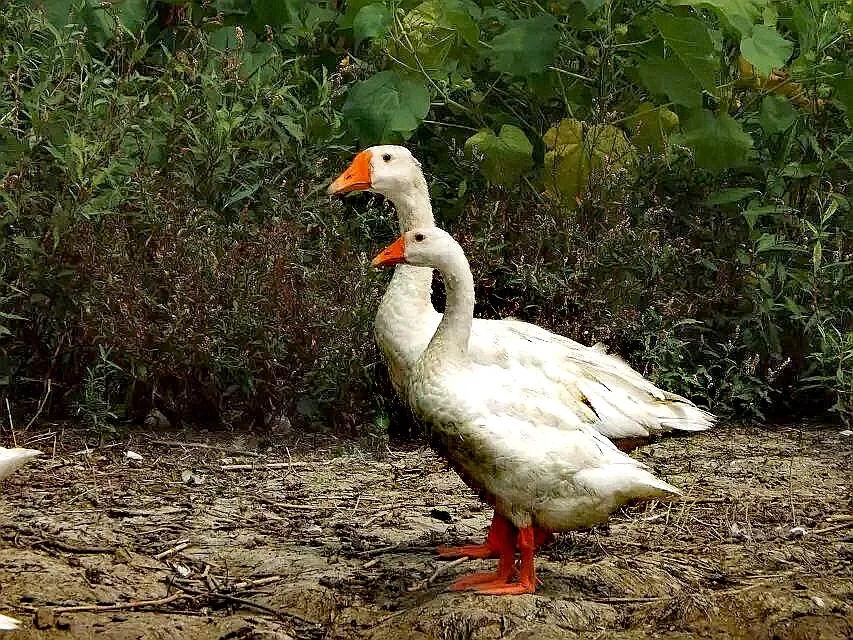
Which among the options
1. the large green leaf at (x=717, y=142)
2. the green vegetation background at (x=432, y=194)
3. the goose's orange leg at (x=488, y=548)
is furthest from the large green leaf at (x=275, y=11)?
the goose's orange leg at (x=488, y=548)

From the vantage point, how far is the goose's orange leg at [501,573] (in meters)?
3.52

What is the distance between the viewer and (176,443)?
16.2 ft

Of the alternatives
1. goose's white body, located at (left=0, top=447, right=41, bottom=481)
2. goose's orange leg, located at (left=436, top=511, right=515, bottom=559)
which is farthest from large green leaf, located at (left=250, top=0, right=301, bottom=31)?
goose's white body, located at (left=0, top=447, right=41, bottom=481)

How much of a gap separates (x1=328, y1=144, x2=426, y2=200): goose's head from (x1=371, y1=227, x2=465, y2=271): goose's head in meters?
0.89

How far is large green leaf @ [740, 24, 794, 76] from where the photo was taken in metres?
5.07

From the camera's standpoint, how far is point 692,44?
5.08m

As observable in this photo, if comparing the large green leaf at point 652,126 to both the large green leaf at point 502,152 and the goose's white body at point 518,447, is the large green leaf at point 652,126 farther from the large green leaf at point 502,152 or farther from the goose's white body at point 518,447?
the goose's white body at point 518,447

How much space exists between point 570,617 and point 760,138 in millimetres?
3042

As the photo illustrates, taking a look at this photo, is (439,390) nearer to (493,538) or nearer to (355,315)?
(493,538)

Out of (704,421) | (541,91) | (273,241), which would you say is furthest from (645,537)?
(541,91)

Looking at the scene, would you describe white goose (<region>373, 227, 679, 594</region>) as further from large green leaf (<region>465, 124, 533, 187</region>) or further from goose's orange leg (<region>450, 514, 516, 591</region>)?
large green leaf (<region>465, 124, 533, 187</region>)

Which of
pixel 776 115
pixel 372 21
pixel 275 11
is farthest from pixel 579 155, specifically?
pixel 275 11

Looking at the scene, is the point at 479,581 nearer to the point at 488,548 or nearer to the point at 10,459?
the point at 488,548

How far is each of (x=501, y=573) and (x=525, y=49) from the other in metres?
2.45
